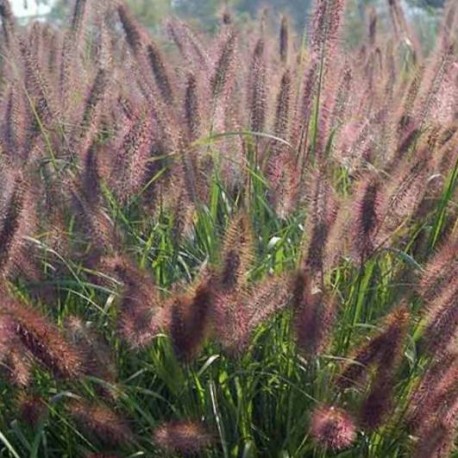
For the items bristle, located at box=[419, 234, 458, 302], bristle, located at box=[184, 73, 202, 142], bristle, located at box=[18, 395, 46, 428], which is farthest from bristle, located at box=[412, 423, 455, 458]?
bristle, located at box=[184, 73, 202, 142]

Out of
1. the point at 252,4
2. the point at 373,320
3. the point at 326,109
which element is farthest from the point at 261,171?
the point at 252,4

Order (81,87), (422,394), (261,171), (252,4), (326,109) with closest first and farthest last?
(422,394) < (326,109) < (261,171) < (81,87) < (252,4)

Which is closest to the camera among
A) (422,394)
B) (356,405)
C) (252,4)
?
(422,394)

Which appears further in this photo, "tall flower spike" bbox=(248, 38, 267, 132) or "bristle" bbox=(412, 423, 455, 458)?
"tall flower spike" bbox=(248, 38, 267, 132)

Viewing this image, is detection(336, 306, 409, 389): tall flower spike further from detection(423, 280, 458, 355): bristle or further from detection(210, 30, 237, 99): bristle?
detection(210, 30, 237, 99): bristle

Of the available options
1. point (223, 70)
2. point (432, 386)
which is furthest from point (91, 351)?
point (223, 70)

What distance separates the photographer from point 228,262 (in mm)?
1907

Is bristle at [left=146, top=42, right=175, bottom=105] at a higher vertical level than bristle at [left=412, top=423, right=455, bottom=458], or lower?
higher

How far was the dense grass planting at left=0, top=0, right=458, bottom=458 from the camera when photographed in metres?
1.87

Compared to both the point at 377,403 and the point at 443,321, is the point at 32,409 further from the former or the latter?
the point at 443,321

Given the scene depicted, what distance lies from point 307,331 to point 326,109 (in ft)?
2.65

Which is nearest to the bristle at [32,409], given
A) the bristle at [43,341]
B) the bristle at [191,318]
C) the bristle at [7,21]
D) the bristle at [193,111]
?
the bristle at [43,341]

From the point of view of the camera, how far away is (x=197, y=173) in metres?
2.46

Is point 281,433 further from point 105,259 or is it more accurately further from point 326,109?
point 326,109
